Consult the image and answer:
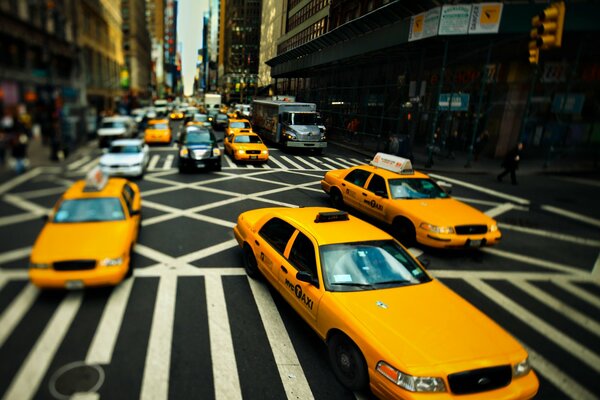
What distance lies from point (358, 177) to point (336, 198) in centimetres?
104

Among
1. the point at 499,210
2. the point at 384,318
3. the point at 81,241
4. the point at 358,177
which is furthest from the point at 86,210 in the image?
the point at 499,210

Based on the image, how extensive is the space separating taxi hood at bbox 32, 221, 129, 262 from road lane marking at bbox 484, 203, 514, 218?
34.0 feet

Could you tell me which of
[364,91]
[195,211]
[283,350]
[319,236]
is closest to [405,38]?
[364,91]

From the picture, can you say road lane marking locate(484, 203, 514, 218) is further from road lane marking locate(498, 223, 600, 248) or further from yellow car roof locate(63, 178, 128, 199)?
yellow car roof locate(63, 178, 128, 199)

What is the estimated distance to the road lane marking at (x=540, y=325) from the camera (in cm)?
467

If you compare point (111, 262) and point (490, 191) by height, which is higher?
point (111, 262)

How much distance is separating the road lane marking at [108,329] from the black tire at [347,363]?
2.28m

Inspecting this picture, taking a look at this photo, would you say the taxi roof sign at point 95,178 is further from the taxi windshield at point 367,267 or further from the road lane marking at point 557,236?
the road lane marking at point 557,236

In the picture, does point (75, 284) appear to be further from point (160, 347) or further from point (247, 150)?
point (247, 150)

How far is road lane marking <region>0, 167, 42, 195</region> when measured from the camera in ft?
5.45

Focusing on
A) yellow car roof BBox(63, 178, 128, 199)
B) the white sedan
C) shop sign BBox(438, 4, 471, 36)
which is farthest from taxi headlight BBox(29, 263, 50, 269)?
shop sign BBox(438, 4, 471, 36)

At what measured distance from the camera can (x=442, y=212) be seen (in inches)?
310

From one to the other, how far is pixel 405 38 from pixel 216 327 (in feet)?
62.3

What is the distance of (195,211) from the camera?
893 centimetres
